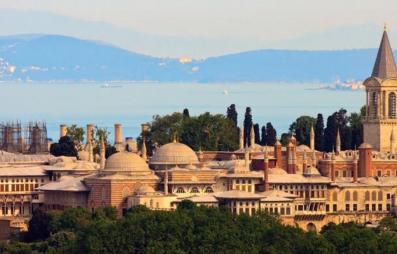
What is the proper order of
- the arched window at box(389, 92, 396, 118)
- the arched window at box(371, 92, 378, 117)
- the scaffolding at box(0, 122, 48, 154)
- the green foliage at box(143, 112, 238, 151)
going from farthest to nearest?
the scaffolding at box(0, 122, 48, 154), the green foliage at box(143, 112, 238, 151), the arched window at box(371, 92, 378, 117), the arched window at box(389, 92, 396, 118)

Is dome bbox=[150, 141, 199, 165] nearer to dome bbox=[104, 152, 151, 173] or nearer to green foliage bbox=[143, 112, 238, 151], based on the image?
dome bbox=[104, 152, 151, 173]

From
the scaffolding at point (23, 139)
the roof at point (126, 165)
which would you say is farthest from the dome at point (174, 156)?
the scaffolding at point (23, 139)

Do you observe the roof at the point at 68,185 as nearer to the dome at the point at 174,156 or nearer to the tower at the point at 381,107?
the dome at the point at 174,156

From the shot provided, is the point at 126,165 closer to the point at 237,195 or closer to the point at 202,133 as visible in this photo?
the point at 237,195

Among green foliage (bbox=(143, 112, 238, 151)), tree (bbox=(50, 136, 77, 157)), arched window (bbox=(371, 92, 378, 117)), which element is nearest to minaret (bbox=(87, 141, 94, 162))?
tree (bbox=(50, 136, 77, 157))

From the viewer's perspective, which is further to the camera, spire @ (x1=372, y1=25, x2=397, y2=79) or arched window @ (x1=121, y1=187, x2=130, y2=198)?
spire @ (x1=372, y1=25, x2=397, y2=79)

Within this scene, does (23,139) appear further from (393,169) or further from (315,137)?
(393,169)

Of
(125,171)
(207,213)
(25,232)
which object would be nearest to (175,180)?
(125,171)
